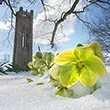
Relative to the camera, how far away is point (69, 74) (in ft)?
1.24

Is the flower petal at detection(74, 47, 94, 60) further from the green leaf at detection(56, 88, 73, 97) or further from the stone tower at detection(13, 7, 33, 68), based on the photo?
the stone tower at detection(13, 7, 33, 68)

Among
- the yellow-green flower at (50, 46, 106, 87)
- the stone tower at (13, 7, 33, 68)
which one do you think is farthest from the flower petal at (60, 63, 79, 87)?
the stone tower at (13, 7, 33, 68)

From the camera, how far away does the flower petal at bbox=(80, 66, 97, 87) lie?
38 centimetres

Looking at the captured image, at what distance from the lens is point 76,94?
429 millimetres

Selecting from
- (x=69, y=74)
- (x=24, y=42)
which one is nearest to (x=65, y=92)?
(x=69, y=74)

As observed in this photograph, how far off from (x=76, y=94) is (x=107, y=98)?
0.08m

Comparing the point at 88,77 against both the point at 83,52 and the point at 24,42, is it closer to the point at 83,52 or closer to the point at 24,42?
the point at 83,52

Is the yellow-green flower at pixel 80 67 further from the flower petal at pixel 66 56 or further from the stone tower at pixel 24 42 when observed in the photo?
the stone tower at pixel 24 42

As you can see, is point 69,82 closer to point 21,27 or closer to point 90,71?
point 90,71

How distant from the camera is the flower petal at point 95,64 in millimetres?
368

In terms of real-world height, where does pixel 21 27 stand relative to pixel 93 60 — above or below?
above

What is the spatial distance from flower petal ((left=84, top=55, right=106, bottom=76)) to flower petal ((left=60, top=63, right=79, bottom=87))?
0.02 metres

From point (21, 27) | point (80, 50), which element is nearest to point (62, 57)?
point (80, 50)

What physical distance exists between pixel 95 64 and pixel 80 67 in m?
0.02
